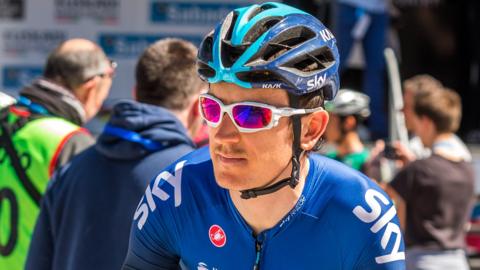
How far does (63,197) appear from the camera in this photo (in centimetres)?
346

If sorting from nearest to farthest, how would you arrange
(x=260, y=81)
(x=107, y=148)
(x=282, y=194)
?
(x=260, y=81)
(x=282, y=194)
(x=107, y=148)

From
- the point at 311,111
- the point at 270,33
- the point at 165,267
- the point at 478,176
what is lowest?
the point at 478,176

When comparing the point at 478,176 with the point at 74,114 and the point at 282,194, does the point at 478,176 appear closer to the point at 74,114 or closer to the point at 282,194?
the point at 74,114

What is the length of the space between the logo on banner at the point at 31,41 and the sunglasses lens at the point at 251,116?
16.9ft

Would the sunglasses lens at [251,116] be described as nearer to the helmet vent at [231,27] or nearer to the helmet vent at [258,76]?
the helmet vent at [258,76]

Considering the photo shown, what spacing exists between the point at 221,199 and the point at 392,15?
21.8 ft

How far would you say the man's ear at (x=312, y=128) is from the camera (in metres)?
2.50

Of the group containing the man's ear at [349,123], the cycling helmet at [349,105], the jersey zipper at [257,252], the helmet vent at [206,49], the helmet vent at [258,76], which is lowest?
the man's ear at [349,123]

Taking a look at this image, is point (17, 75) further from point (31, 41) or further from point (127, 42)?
point (127, 42)

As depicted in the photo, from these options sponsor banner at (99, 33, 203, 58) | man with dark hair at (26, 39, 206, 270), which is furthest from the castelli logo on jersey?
sponsor banner at (99, 33, 203, 58)

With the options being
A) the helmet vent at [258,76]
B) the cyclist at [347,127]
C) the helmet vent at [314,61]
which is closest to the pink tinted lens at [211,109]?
the helmet vent at [258,76]

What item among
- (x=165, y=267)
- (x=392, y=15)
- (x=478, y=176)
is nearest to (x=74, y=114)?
(x=165, y=267)

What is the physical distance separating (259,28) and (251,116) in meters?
0.24

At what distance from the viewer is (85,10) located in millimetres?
7277
